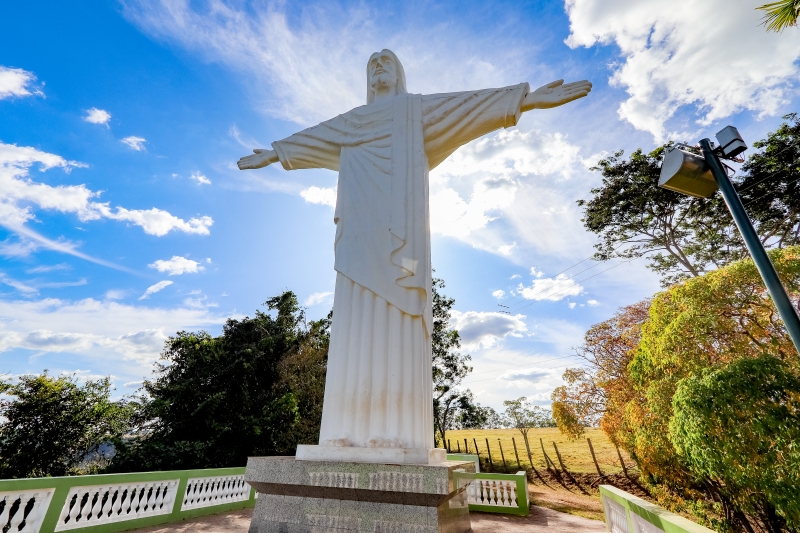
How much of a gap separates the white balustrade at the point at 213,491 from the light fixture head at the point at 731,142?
28.2 feet

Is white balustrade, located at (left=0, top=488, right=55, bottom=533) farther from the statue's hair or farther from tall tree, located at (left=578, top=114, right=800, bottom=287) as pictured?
tall tree, located at (left=578, top=114, right=800, bottom=287)

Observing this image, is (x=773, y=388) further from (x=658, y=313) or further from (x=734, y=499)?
(x=658, y=313)

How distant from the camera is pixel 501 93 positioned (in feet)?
12.7

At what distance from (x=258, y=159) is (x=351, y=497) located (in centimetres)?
372

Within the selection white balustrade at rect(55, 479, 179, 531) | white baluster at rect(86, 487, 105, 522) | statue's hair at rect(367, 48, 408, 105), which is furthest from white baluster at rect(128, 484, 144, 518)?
statue's hair at rect(367, 48, 408, 105)

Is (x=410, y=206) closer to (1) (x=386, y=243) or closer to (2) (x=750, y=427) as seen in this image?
(1) (x=386, y=243)

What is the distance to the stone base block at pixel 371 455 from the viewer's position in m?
2.57

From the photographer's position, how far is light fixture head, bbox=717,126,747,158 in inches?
132

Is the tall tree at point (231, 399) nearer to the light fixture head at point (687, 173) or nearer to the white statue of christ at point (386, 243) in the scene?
the white statue of christ at point (386, 243)

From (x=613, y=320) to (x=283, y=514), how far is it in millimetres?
12568

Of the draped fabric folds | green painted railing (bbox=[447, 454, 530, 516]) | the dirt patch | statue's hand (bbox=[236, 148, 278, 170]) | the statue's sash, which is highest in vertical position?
statue's hand (bbox=[236, 148, 278, 170])

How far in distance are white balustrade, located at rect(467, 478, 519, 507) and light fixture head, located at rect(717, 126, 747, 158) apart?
7.15 metres

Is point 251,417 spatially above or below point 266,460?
above

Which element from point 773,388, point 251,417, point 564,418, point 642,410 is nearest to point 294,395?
point 251,417
